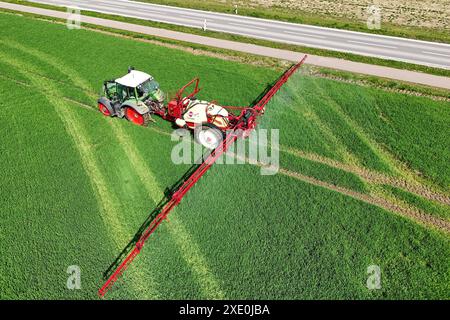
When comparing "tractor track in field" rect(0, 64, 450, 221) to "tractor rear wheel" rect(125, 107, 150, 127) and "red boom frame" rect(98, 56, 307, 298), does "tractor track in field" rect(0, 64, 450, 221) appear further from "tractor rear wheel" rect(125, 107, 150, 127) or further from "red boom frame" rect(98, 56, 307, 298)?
"tractor rear wheel" rect(125, 107, 150, 127)

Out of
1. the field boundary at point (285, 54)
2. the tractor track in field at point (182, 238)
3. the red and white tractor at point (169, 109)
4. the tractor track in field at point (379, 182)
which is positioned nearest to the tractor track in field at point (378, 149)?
the tractor track in field at point (379, 182)

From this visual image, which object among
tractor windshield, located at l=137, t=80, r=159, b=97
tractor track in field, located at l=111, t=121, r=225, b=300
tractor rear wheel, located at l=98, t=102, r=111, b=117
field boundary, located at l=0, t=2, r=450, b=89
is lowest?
tractor track in field, located at l=111, t=121, r=225, b=300

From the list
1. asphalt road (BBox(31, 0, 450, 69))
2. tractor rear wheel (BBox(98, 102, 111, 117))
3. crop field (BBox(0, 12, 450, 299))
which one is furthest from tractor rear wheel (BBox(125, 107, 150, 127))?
asphalt road (BBox(31, 0, 450, 69))

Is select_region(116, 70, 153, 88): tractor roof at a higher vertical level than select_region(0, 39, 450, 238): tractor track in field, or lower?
higher

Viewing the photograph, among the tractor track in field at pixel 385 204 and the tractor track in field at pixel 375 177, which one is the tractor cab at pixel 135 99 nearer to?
the tractor track in field at pixel 375 177

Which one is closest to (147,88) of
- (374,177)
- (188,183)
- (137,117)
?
(137,117)

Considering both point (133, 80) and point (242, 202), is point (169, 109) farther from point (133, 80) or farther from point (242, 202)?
point (242, 202)

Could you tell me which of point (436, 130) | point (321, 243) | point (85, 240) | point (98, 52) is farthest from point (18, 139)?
point (436, 130)
